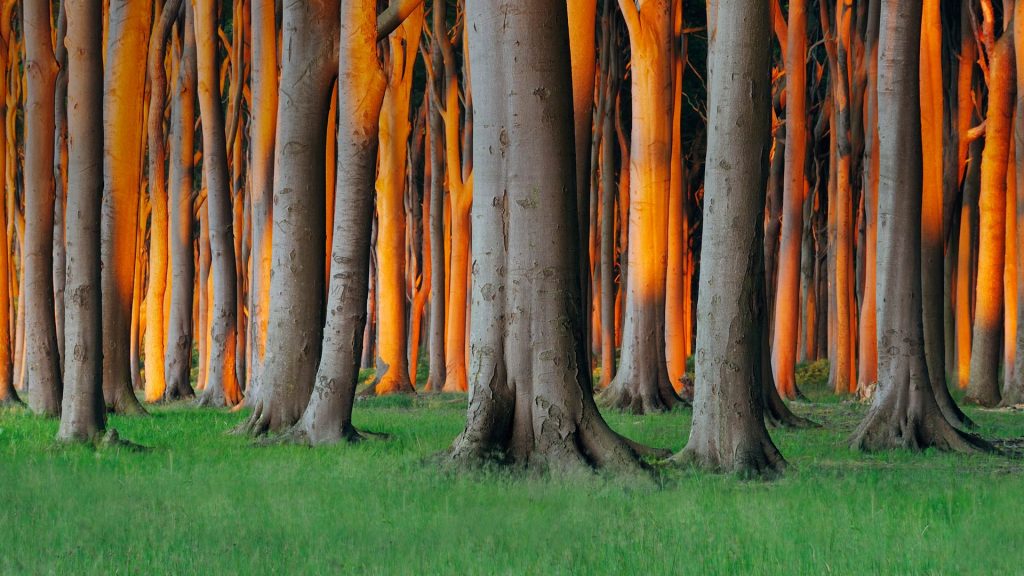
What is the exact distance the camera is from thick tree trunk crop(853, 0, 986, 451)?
39.9 feet

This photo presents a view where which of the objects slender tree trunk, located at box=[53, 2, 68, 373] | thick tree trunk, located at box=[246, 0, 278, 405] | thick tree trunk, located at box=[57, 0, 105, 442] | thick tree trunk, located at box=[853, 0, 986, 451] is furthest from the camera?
slender tree trunk, located at box=[53, 2, 68, 373]

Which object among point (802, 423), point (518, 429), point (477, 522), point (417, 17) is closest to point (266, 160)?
point (417, 17)

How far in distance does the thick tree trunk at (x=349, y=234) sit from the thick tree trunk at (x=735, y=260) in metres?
3.59

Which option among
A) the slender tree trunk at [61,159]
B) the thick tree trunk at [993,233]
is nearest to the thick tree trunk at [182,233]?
the slender tree trunk at [61,159]

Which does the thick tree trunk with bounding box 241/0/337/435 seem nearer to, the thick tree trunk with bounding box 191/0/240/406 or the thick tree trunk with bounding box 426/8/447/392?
the thick tree trunk with bounding box 191/0/240/406

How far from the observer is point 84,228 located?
1183cm

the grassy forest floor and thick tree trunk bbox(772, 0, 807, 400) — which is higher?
thick tree trunk bbox(772, 0, 807, 400)

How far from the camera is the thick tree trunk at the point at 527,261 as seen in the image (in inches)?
373

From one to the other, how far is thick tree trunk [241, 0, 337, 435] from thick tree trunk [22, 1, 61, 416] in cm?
364

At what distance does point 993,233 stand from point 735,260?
34.3 ft

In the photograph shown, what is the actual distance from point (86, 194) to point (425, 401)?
893cm

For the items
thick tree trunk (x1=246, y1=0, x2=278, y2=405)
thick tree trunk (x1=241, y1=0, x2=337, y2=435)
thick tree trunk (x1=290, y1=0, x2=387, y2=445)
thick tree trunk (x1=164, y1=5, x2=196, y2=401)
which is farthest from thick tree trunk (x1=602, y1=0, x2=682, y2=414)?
thick tree trunk (x1=164, y1=5, x2=196, y2=401)

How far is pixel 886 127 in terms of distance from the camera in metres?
12.8

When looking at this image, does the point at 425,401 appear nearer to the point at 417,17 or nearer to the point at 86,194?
the point at 417,17
